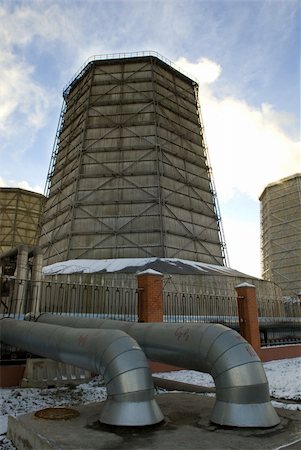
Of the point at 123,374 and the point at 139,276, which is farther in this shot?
the point at 139,276

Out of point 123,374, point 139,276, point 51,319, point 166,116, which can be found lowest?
point 123,374

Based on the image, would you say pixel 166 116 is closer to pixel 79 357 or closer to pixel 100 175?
pixel 100 175

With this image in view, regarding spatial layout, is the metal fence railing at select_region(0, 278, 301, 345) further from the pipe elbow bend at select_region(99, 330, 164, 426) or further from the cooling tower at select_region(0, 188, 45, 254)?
the cooling tower at select_region(0, 188, 45, 254)

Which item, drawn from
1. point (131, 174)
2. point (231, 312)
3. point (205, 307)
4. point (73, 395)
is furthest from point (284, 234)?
point (73, 395)

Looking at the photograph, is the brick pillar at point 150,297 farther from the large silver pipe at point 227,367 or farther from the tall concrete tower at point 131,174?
the tall concrete tower at point 131,174

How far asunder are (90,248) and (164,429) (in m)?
18.3

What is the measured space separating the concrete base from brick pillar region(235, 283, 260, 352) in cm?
813

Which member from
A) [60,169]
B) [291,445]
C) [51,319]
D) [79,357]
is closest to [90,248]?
[60,169]

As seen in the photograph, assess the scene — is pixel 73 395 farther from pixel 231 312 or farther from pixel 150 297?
pixel 231 312

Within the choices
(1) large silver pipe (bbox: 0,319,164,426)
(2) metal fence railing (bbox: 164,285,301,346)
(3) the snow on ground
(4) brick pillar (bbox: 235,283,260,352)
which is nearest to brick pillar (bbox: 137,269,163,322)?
(3) the snow on ground

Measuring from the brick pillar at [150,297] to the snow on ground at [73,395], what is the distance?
69.8 inches

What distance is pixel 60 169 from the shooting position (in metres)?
27.7

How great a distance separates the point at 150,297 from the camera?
10969 mm

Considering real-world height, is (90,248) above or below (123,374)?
above
